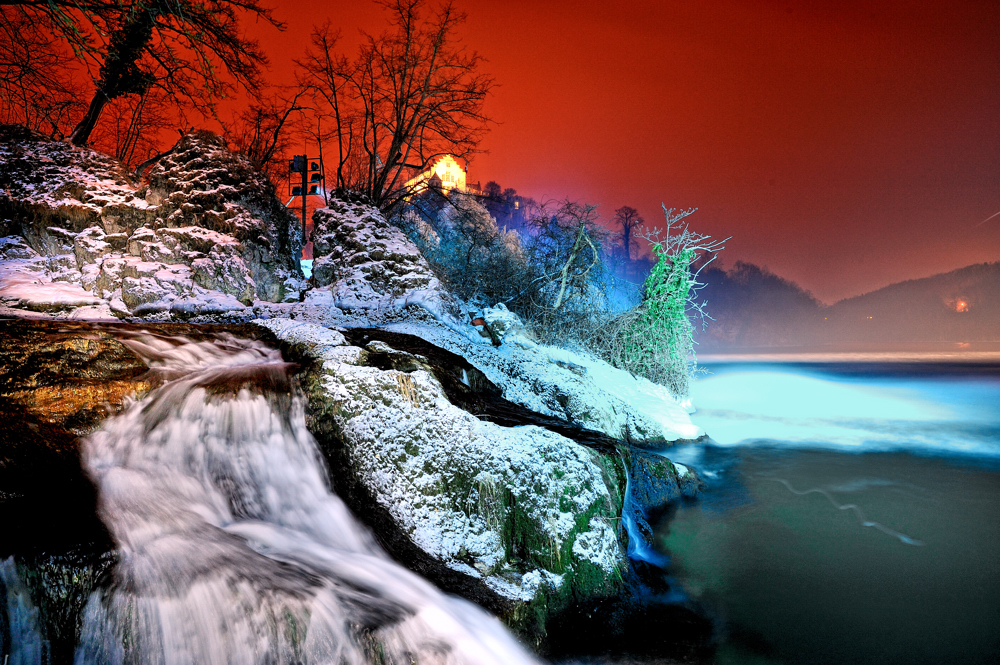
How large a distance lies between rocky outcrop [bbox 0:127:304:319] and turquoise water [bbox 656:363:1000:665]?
740cm

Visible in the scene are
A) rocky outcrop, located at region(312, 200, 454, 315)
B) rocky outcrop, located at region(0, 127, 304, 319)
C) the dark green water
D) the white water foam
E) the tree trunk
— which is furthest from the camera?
the white water foam

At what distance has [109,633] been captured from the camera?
2561 mm

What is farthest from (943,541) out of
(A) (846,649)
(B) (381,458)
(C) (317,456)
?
(C) (317,456)

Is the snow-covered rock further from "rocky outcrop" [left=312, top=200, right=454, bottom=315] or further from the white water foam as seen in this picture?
the white water foam

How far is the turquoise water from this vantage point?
Result: 3.69 meters

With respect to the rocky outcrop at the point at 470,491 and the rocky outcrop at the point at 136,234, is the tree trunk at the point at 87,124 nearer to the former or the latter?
the rocky outcrop at the point at 136,234

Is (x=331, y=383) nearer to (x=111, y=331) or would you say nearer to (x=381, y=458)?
(x=381, y=458)

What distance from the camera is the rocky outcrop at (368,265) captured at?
764cm

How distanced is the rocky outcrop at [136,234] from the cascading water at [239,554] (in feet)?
8.98

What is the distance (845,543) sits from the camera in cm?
A: 524

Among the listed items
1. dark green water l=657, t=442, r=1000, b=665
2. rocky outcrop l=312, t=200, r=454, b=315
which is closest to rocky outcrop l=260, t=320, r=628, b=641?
dark green water l=657, t=442, r=1000, b=665

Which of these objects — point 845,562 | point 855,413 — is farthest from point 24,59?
point 855,413

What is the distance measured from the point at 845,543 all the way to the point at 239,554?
6181 millimetres

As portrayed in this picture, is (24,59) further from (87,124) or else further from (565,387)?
(565,387)
